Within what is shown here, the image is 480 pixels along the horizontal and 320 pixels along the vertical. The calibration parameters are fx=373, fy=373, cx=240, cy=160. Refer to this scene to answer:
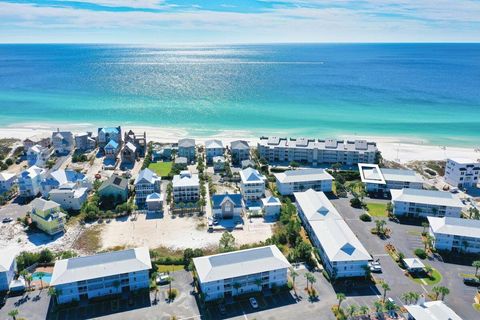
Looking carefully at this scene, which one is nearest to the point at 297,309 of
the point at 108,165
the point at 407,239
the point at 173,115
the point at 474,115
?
the point at 407,239

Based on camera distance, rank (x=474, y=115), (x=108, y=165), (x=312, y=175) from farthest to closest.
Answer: (x=474, y=115)
(x=108, y=165)
(x=312, y=175)

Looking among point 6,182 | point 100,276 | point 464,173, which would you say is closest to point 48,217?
point 100,276

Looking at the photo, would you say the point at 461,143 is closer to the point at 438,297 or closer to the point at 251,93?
the point at 438,297

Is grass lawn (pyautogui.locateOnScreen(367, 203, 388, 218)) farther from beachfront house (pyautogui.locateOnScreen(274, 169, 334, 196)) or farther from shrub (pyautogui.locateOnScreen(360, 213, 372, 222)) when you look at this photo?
beachfront house (pyautogui.locateOnScreen(274, 169, 334, 196))

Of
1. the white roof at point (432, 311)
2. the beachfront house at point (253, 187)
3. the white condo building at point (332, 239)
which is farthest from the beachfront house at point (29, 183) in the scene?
the white roof at point (432, 311)

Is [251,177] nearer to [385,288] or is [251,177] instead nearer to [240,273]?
[240,273]

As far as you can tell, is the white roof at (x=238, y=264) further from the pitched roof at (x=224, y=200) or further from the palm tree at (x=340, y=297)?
the pitched roof at (x=224, y=200)
